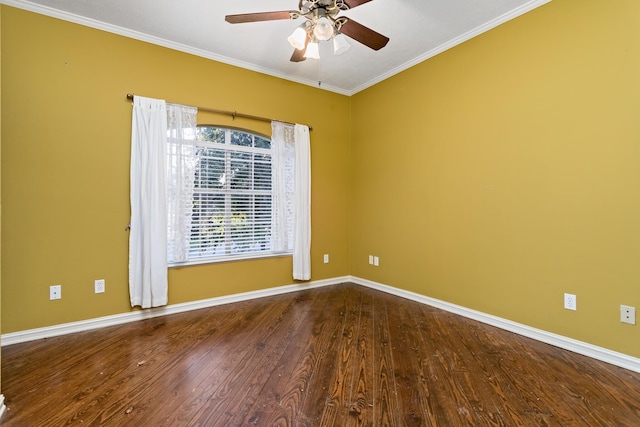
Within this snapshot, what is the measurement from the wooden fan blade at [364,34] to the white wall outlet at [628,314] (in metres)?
2.54

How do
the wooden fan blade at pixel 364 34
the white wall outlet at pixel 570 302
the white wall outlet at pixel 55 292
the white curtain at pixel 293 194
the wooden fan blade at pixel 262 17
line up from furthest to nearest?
the white curtain at pixel 293 194 → the white wall outlet at pixel 55 292 → the white wall outlet at pixel 570 302 → the wooden fan blade at pixel 364 34 → the wooden fan blade at pixel 262 17

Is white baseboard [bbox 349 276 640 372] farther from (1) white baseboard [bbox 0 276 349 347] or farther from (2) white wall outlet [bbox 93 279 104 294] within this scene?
(2) white wall outlet [bbox 93 279 104 294]

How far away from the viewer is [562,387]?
1.83 meters

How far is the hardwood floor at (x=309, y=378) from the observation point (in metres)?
1.58

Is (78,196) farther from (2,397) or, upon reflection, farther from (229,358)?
(229,358)

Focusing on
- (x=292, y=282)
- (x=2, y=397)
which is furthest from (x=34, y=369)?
(x=292, y=282)

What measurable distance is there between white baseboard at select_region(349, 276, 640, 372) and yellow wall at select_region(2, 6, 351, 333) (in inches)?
97.1

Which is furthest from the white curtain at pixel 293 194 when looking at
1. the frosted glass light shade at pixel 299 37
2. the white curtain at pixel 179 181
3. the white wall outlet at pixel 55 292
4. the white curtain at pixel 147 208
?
the white wall outlet at pixel 55 292

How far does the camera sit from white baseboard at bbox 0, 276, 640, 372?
2.15 m

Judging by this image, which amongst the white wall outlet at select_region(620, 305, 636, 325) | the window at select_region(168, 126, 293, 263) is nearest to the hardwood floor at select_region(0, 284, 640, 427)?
the white wall outlet at select_region(620, 305, 636, 325)

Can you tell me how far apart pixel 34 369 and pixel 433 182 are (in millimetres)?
3767

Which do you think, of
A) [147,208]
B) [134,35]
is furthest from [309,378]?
[134,35]

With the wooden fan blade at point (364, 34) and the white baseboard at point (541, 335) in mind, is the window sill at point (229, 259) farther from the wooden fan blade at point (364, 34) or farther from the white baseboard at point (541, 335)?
the wooden fan blade at point (364, 34)

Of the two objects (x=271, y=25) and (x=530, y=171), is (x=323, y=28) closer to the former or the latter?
(x=271, y=25)
